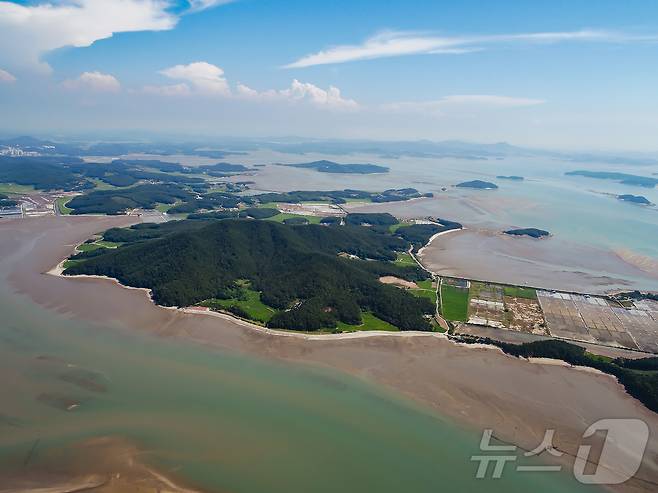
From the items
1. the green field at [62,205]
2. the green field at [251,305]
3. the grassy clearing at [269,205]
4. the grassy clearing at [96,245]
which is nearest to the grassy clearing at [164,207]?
the green field at [62,205]

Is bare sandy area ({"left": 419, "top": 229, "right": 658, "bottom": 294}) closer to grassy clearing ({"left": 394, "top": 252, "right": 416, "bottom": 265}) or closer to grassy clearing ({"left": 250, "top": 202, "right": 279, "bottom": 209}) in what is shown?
grassy clearing ({"left": 394, "top": 252, "right": 416, "bottom": 265})

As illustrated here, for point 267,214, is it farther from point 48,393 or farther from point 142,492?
point 142,492

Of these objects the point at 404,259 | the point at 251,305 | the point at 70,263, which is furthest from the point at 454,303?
the point at 70,263

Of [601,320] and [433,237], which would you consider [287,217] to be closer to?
[433,237]

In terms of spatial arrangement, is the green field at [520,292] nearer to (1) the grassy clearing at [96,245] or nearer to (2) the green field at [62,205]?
(1) the grassy clearing at [96,245]

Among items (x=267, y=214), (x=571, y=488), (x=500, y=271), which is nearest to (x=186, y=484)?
(x=571, y=488)

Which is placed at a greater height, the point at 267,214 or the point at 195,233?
the point at 195,233

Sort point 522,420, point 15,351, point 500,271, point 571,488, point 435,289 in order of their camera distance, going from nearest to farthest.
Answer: point 571,488, point 522,420, point 15,351, point 435,289, point 500,271
